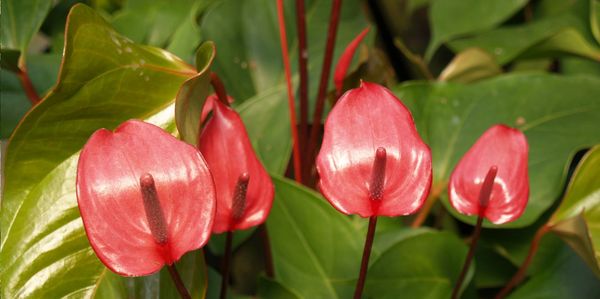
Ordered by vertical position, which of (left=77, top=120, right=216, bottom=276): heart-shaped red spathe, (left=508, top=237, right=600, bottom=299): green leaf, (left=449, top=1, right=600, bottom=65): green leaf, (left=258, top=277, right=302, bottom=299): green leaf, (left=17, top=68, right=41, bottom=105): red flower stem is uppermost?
(left=77, top=120, right=216, bottom=276): heart-shaped red spathe

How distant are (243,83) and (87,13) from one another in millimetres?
362

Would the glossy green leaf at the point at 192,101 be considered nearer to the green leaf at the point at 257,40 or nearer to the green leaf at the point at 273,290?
the green leaf at the point at 273,290

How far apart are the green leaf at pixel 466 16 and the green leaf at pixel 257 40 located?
0.36 ft

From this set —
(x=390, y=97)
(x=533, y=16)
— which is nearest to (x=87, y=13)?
(x=390, y=97)

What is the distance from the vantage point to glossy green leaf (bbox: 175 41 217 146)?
41 centimetres

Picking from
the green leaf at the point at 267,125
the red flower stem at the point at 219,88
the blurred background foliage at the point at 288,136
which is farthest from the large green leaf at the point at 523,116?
the red flower stem at the point at 219,88

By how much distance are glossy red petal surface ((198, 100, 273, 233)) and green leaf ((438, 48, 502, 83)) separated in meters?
0.35

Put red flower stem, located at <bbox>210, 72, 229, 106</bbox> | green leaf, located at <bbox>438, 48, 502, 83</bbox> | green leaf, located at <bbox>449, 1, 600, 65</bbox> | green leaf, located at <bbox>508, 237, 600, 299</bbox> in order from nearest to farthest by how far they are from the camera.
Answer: red flower stem, located at <bbox>210, 72, 229, 106</bbox> → green leaf, located at <bbox>508, 237, 600, 299</bbox> → green leaf, located at <bbox>438, 48, 502, 83</bbox> → green leaf, located at <bbox>449, 1, 600, 65</bbox>

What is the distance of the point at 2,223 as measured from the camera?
45 cm

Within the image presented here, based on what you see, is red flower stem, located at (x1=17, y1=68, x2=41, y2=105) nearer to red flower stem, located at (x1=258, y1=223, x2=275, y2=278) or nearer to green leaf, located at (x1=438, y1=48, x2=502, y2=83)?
red flower stem, located at (x1=258, y1=223, x2=275, y2=278)

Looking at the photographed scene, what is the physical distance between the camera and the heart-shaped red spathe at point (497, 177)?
0.46m

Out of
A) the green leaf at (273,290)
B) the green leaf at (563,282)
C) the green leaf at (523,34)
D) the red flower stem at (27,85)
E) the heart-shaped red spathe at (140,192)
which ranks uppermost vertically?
the heart-shaped red spathe at (140,192)

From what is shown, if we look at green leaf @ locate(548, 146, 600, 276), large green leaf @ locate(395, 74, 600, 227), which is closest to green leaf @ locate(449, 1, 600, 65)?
large green leaf @ locate(395, 74, 600, 227)

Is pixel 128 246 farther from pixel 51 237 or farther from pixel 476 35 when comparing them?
pixel 476 35
